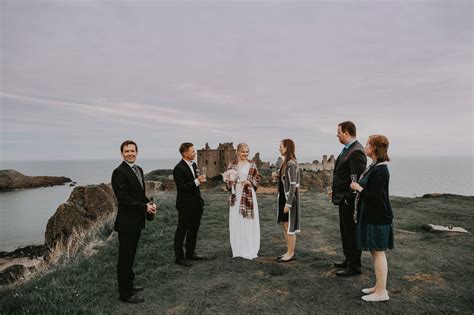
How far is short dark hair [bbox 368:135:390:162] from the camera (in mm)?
3994

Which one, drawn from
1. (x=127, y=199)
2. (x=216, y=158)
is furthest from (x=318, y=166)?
(x=127, y=199)

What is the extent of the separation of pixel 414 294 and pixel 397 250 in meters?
2.27

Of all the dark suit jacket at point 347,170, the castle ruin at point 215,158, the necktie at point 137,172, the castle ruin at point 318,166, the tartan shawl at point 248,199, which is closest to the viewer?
the necktie at point 137,172

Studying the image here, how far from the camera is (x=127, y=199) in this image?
4148mm

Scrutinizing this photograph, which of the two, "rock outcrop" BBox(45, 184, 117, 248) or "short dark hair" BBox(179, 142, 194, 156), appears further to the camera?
"rock outcrop" BBox(45, 184, 117, 248)

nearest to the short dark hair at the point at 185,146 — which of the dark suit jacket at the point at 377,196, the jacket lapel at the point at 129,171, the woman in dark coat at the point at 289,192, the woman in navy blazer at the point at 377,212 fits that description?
the jacket lapel at the point at 129,171

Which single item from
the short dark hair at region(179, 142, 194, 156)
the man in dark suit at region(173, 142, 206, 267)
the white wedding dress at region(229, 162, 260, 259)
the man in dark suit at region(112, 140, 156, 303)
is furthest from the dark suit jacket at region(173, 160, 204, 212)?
the man in dark suit at region(112, 140, 156, 303)

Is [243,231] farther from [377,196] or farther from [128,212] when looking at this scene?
[377,196]

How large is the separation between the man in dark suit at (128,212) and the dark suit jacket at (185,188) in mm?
1317

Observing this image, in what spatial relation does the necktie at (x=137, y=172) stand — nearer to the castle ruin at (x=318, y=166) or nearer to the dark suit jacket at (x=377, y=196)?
the dark suit jacket at (x=377, y=196)

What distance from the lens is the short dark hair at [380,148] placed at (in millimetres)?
3994

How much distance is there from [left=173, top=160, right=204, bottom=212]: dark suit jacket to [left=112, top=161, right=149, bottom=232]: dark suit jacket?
1.32 meters

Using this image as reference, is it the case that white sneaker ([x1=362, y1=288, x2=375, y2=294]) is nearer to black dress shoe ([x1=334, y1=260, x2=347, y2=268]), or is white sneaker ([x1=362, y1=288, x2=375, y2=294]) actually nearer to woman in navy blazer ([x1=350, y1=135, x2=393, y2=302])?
woman in navy blazer ([x1=350, y1=135, x2=393, y2=302])

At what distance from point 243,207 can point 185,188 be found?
1.22 meters
